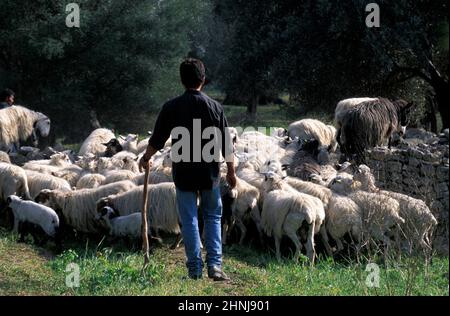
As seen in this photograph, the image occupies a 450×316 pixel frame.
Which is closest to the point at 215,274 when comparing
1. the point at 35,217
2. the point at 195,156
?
the point at 195,156

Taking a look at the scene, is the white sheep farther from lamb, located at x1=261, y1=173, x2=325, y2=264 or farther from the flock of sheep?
lamb, located at x1=261, y1=173, x2=325, y2=264

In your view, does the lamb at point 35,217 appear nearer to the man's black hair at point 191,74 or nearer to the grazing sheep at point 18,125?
the man's black hair at point 191,74

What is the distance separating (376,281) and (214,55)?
2539 cm

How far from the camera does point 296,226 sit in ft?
28.6

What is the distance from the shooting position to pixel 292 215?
8711 mm

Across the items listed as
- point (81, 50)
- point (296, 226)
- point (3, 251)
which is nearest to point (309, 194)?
point (296, 226)

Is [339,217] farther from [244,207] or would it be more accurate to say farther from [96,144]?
[96,144]

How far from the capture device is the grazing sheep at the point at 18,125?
13.0 metres

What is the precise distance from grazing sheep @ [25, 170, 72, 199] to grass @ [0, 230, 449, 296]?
54.8 inches

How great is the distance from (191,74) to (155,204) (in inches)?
127

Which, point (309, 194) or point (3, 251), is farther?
point (309, 194)

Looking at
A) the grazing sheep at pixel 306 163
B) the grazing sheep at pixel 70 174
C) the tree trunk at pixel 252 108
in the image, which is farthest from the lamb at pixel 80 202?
the tree trunk at pixel 252 108

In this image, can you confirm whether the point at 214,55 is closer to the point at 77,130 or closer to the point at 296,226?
the point at 77,130

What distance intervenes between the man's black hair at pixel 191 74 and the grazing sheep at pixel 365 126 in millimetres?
6060
